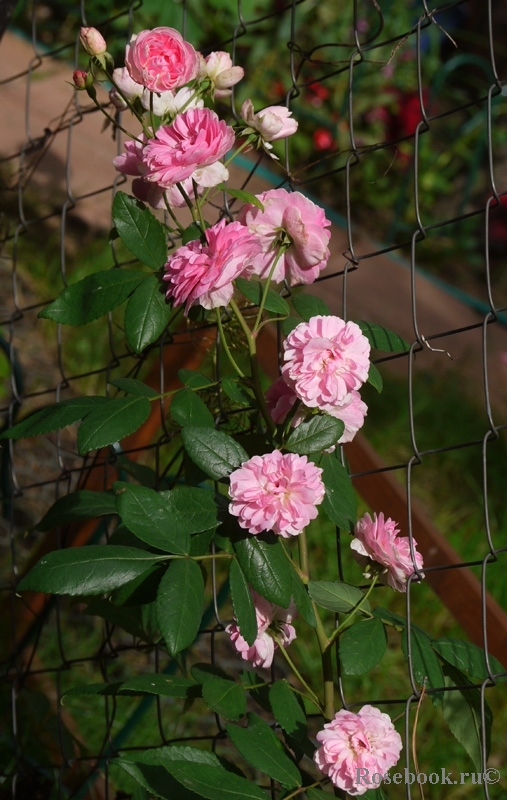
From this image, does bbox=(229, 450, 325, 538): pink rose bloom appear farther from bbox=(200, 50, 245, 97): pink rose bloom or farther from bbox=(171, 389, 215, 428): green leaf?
bbox=(200, 50, 245, 97): pink rose bloom

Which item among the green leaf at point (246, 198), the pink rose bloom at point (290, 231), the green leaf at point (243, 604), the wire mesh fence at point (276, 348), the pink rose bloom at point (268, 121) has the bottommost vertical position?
the wire mesh fence at point (276, 348)

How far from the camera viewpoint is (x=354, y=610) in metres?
0.83

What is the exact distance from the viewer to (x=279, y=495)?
2.48 ft

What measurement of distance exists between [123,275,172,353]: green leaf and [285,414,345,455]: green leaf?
0.17 m

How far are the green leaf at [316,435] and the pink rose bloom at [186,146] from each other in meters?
0.25

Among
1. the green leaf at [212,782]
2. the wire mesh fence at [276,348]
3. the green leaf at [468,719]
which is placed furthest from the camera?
the wire mesh fence at [276,348]

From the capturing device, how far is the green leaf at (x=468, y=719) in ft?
2.67

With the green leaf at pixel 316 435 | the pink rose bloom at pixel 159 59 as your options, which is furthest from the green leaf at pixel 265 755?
the pink rose bloom at pixel 159 59

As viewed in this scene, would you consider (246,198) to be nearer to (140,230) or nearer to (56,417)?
(140,230)

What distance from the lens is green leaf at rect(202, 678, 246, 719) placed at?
793mm

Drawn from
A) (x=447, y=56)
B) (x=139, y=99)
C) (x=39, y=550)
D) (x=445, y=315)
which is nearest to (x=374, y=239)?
(x=445, y=315)

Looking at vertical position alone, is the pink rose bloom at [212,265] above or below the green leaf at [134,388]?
above

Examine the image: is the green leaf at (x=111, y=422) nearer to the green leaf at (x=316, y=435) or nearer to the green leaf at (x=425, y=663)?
the green leaf at (x=316, y=435)

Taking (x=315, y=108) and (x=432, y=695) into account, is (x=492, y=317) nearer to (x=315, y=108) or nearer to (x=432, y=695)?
(x=432, y=695)
